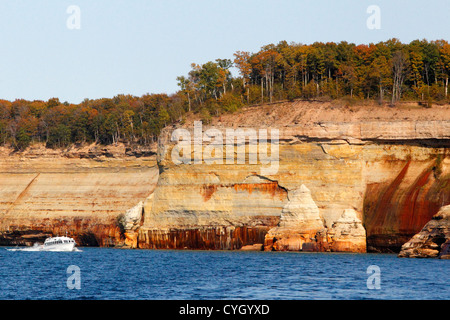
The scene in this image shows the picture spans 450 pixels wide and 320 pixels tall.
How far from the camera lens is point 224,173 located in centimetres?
7025

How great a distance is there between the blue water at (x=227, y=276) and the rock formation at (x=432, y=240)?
55.0 inches

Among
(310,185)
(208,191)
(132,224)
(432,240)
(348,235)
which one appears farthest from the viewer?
(132,224)

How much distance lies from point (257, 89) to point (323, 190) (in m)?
26.6

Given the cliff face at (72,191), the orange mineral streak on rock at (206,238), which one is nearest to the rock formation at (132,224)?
the orange mineral streak on rock at (206,238)

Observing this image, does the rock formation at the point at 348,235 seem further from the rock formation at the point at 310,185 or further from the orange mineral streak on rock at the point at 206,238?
the orange mineral streak on rock at the point at 206,238

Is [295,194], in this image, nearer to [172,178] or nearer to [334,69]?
[172,178]

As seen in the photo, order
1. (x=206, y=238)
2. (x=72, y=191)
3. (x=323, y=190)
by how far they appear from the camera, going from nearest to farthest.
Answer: (x=323, y=190) < (x=206, y=238) < (x=72, y=191)

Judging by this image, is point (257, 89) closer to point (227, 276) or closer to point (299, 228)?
point (299, 228)

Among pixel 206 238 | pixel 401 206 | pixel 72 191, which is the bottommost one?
pixel 206 238

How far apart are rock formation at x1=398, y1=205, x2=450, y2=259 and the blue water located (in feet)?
4.59

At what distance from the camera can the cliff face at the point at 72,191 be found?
279 feet

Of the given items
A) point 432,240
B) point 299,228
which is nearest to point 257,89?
point 299,228

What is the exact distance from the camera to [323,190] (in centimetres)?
6688
